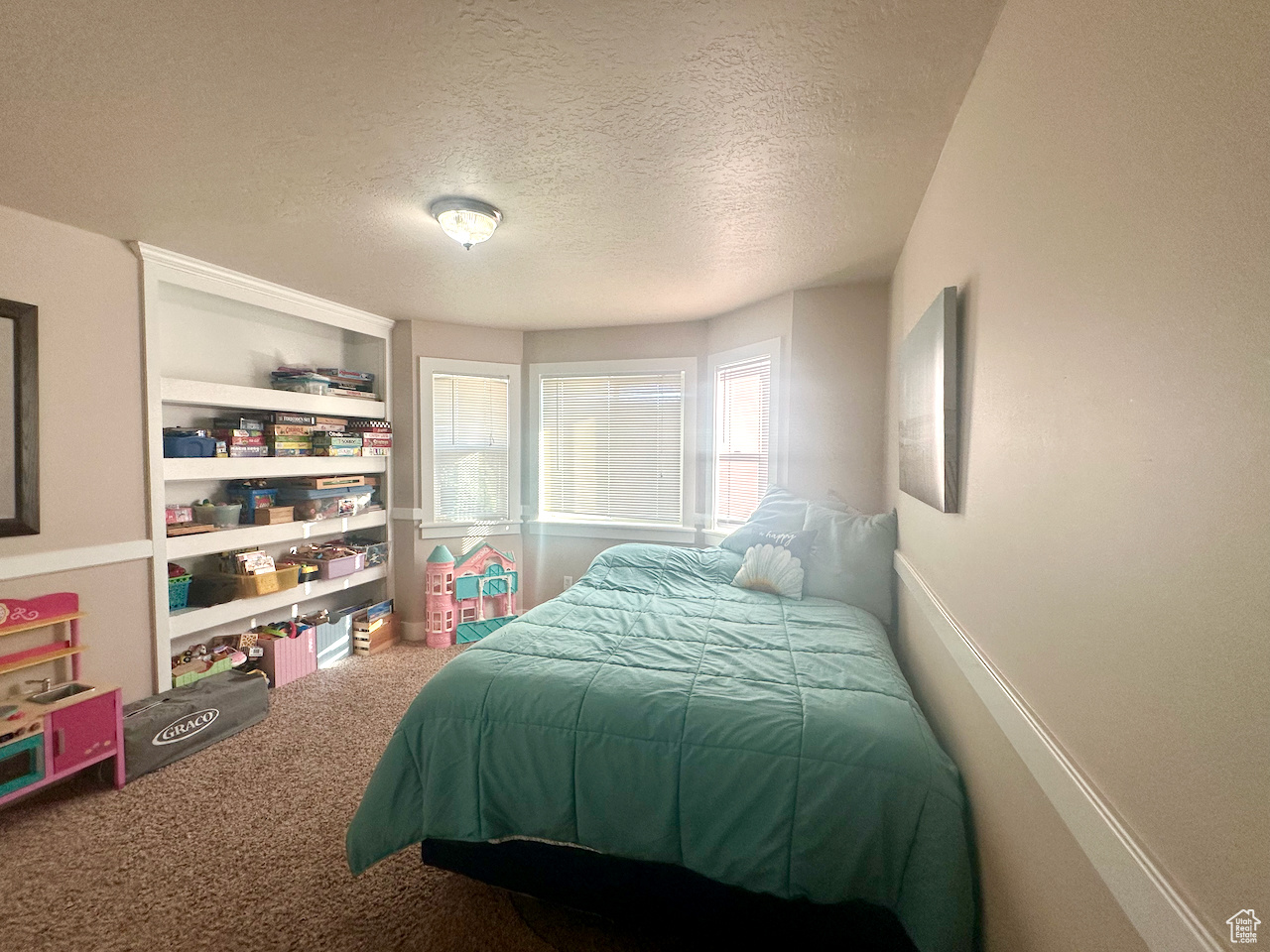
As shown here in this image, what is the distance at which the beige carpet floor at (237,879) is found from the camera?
162 centimetres

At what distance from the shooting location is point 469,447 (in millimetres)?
4410

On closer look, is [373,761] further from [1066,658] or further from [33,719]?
[1066,658]

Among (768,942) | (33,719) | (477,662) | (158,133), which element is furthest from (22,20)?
(768,942)

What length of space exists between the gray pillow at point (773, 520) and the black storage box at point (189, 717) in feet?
8.60

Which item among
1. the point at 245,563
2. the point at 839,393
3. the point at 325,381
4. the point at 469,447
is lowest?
the point at 245,563

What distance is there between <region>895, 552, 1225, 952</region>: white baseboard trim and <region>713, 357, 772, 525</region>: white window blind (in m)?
2.56

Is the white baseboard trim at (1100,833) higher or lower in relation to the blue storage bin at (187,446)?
lower

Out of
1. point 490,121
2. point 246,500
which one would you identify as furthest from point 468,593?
point 490,121

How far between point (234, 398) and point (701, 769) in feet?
10.5

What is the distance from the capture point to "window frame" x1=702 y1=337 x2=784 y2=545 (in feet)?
11.7

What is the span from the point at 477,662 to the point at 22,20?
1957mm

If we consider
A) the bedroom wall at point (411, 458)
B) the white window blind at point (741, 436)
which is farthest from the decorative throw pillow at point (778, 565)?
the bedroom wall at point (411, 458)

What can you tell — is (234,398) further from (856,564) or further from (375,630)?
(856,564)

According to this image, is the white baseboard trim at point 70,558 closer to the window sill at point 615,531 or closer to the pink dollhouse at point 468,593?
the pink dollhouse at point 468,593
